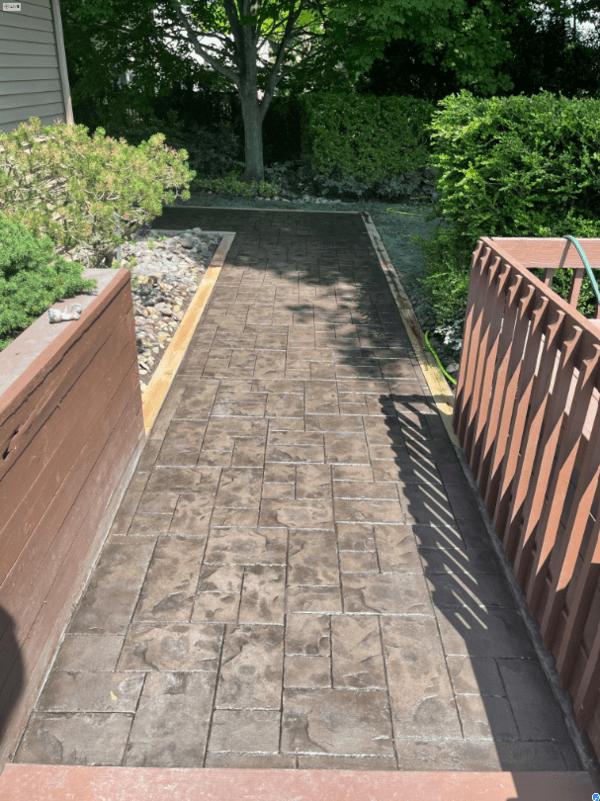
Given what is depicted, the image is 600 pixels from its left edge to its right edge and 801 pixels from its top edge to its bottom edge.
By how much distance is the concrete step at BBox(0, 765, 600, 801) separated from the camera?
250 centimetres

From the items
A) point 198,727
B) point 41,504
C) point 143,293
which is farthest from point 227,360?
point 198,727

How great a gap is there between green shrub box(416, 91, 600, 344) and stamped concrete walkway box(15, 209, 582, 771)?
5.87 ft

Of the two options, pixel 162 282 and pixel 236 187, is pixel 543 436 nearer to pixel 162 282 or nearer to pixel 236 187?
pixel 162 282

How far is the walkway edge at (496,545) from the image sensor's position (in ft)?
9.00

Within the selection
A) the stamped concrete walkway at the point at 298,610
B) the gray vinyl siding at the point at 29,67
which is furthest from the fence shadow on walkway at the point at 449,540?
the gray vinyl siding at the point at 29,67

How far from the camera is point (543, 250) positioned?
4.62m

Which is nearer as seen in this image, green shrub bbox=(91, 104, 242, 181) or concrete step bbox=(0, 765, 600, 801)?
concrete step bbox=(0, 765, 600, 801)

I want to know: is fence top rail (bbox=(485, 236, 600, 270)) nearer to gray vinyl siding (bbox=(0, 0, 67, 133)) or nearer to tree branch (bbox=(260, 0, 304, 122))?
gray vinyl siding (bbox=(0, 0, 67, 133))

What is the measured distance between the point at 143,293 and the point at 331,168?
8736 millimetres

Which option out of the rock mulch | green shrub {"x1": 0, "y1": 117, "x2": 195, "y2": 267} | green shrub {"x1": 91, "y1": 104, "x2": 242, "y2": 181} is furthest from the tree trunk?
green shrub {"x1": 0, "y1": 117, "x2": 195, "y2": 267}

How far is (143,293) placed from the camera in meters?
7.88

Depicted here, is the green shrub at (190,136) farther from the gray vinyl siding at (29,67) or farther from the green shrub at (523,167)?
the green shrub at (523,167)

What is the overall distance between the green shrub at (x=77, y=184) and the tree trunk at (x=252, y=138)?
916cm

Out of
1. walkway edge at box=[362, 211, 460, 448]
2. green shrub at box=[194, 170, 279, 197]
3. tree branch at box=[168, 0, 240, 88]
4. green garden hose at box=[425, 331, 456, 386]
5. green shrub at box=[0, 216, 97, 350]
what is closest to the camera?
green shrub at box=[0, 216, 97, 350]
